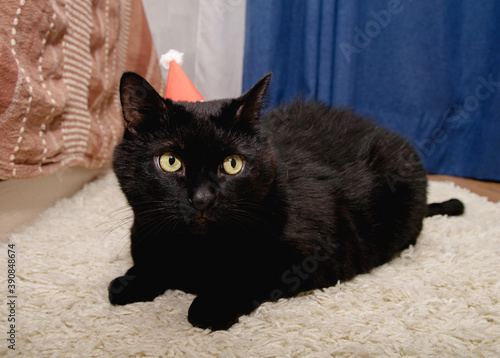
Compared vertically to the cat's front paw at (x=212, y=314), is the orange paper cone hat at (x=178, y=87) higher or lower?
higher

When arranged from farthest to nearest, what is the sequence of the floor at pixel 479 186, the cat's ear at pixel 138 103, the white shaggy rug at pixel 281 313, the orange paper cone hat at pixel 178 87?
the floor at pixel 479 186 < the orange paper cone hat at pixel 178 87 < the cat's ear at pixel 138 103 < the white shaggy rug at pixel 281 313

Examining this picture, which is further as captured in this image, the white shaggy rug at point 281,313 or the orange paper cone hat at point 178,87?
the orange paper cone hat at point 178,87

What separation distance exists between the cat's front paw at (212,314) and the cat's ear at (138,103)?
A: 37 centimetres

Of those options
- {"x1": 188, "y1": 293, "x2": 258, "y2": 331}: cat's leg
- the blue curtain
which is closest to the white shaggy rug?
{"x1": 188, "y1": 293, "x2": 258, "y2": 331}: cat's leg

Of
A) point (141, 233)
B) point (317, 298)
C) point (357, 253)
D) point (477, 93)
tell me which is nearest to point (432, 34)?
point (477, 93)

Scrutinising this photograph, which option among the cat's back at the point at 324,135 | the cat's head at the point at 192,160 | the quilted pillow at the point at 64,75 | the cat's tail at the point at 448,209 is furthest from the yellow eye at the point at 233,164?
the cat's tail at the point at 448,209

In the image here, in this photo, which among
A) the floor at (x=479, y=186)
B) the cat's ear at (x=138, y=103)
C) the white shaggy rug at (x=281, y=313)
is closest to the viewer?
the white shaggy rug at (x=281, y=313)

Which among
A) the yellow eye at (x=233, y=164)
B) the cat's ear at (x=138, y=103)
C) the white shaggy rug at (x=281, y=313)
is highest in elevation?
the cat's ear at (x=138, y=103)

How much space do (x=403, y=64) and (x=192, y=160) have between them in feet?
6.03

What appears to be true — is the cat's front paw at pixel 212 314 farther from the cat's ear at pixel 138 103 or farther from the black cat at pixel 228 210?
the cat's ear at pixel 138 103

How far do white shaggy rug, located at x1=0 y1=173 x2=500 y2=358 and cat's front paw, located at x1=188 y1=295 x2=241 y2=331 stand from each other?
2cm

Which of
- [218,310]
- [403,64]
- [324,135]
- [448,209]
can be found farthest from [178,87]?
[403,64]

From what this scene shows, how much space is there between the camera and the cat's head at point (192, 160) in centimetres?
70

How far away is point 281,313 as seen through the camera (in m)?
0.75
